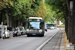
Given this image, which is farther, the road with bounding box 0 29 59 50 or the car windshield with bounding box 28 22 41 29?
the car windshield with bounding box 28 22 41 29

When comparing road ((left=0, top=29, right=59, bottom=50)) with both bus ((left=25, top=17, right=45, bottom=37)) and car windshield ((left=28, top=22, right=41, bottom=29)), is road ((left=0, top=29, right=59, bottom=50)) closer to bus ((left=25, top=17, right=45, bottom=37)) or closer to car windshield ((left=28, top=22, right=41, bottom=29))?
bus ((left=25, top=17, right=45, bottom=37))

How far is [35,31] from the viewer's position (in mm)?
35875

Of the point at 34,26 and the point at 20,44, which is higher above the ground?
the point at 34,26

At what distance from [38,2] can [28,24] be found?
474 inches

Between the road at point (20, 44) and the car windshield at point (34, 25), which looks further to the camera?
the car windshield at point (34, 25)

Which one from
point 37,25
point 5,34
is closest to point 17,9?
point 37,25

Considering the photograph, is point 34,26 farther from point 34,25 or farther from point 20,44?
point 20,44

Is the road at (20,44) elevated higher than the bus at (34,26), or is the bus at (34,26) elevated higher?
the bus at (34,26)

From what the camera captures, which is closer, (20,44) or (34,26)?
(20,44)

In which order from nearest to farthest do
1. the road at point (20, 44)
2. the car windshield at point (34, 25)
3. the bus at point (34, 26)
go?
1. the road at point (20, 44)
2. the bus at point (34, 26)
3. the car windshield at point (34, 25)

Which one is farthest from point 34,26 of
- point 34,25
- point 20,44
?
point 20,44

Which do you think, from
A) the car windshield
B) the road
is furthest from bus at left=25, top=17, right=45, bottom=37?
the road

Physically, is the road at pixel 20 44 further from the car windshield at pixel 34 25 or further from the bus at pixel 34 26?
the car windshield at pixel 34 25

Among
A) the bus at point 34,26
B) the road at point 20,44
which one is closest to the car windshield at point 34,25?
the bus at point 34,26
